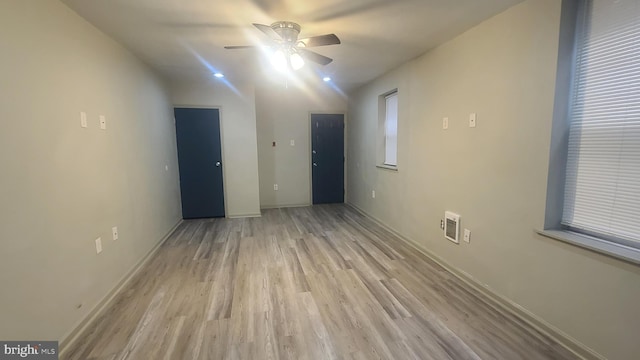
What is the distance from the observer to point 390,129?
4.49 meters

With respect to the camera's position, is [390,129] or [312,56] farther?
[390,129]

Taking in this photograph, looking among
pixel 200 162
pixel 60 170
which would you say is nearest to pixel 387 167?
pixel 200 162

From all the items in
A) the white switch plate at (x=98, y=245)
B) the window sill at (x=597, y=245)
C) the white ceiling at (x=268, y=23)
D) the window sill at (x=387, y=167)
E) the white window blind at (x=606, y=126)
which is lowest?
the white switch plate at (x=98, y=245)

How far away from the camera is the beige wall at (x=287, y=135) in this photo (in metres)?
5.69

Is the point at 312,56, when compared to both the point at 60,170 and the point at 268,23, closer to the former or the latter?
the point at 268,23

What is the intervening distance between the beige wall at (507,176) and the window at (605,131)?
14 cm

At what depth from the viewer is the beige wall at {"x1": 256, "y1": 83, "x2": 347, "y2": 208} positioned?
569 centimetres

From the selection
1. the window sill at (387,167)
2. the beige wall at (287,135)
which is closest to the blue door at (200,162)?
the beige wall at (287,135)

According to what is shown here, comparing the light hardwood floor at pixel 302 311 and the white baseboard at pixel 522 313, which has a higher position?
the white baseboard at pixel 522 313

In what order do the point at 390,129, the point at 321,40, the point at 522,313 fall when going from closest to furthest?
1. the point at 522,313
2. the point at 321,40
3. the point at 390,129

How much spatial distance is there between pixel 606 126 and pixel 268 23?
249 cm

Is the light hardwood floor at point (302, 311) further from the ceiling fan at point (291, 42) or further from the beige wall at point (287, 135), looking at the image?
the beige wall at point (287, 135)

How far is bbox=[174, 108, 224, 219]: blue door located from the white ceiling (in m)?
1.39

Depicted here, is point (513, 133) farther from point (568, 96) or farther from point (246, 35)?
point (246, 35)
